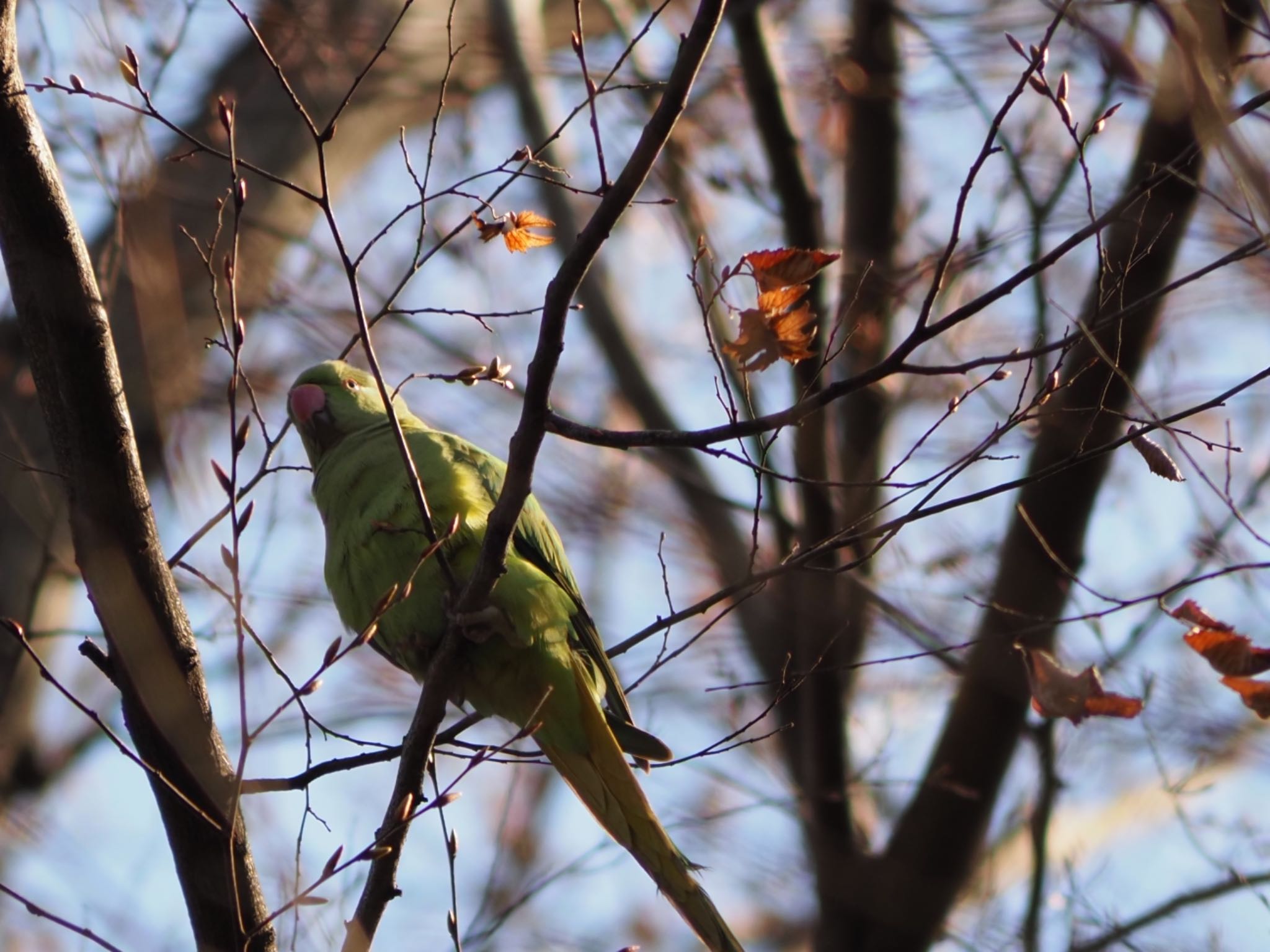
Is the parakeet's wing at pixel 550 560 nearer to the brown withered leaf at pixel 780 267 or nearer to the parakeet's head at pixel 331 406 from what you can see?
the parakeet's head at pixel 331 406

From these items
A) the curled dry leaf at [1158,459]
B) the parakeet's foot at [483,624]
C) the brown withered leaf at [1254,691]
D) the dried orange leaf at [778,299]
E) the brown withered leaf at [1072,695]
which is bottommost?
the brown withered leaf at [1254,691]

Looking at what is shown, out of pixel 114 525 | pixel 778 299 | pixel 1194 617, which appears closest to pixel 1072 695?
pixel 1194 617

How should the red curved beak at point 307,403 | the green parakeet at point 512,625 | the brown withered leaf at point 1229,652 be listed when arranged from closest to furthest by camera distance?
the brown withered leaf at point 1229,652 → the green parakeet at point 512,625 → the red curved beak at point 307,403

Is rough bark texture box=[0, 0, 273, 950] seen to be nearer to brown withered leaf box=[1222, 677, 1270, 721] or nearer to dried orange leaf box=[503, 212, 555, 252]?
dried orange leaf box=[503, 212, 555, 252]

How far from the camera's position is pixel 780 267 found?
2.23 metres

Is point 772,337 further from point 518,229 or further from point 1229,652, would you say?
point 1229,652

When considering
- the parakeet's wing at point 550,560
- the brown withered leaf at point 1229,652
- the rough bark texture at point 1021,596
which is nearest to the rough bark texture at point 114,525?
the parakeet's wing at point 550,560

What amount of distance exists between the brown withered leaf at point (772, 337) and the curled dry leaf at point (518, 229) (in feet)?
1.80

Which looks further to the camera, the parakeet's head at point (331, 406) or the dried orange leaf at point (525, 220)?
the parakeet's head at point (331, 406)

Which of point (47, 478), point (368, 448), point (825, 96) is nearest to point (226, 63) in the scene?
point (47, 478)

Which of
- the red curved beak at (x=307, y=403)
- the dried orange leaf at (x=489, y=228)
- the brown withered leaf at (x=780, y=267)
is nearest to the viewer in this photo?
the brown withered leaf at (x=780, y=267)

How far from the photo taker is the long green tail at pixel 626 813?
2.81 meters

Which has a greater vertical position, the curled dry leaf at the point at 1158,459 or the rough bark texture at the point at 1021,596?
the rough bark texture at the point at 1021,596

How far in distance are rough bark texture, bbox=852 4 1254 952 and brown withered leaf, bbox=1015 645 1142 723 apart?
105cm
